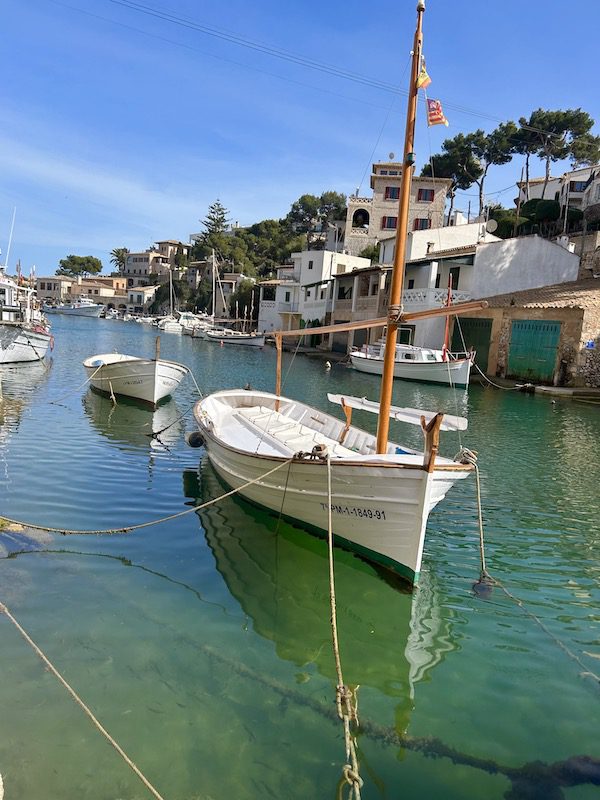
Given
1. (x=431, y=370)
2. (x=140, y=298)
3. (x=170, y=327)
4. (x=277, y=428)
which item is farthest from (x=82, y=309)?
(x=277, y=428)

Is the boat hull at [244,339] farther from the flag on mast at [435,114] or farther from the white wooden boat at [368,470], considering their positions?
the flag on mast at [435,114]

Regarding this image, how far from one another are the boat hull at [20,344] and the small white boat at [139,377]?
8.62 meters

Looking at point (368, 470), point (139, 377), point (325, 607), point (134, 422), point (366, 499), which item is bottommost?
point (325, 607)

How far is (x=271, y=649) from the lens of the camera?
19.1 ft

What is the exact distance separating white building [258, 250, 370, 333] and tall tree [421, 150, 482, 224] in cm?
1440

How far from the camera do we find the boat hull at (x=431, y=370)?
103 feet

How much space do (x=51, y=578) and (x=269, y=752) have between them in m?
3.98

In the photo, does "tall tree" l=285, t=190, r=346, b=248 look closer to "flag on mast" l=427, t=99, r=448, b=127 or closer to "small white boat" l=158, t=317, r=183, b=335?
"small white boat" l=158, t=317, r=183, b=335

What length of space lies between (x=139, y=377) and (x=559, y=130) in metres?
52.5

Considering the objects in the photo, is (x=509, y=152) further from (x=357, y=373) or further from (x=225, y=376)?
(x=225, y=376)

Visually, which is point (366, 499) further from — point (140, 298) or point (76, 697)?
point (140, 298)

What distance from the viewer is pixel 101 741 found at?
4461 mm

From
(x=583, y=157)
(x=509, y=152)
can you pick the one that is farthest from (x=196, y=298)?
(x=583, y=157)

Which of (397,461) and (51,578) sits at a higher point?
(397,461)
